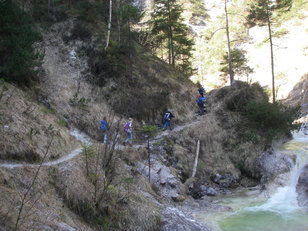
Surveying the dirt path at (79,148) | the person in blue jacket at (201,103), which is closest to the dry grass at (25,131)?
the dirt path at (79,148)

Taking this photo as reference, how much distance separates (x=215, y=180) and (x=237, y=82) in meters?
11.3

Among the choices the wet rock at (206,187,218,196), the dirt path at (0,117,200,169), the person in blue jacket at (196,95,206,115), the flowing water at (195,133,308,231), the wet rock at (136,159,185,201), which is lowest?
the flowing water at (195,133,308,231)

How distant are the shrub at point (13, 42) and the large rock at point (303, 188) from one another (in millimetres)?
14861

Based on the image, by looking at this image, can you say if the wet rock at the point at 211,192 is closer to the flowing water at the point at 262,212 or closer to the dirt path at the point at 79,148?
the flowing water at the point at 262,212

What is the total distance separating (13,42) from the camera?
44.9ft

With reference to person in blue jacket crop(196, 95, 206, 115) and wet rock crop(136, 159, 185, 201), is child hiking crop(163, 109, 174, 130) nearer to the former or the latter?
person in blue jacket crop(196, 95, 206, 115)

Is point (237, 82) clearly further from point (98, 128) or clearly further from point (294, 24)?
point (294, 24)

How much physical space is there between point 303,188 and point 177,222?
8002mm

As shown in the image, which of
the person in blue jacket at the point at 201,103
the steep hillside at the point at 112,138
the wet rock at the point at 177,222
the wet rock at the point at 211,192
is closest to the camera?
the steep hillside at the point at 112,138

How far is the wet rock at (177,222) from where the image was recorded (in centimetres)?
945

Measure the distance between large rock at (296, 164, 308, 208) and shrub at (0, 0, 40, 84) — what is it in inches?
585

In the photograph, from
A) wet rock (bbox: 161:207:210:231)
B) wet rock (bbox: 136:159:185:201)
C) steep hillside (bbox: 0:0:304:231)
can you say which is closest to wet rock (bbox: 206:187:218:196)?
steep hillside (bbox: 0:0:304:231)

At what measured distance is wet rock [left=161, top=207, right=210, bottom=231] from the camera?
945cm

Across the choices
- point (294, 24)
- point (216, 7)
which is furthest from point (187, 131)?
point (216, 7)
